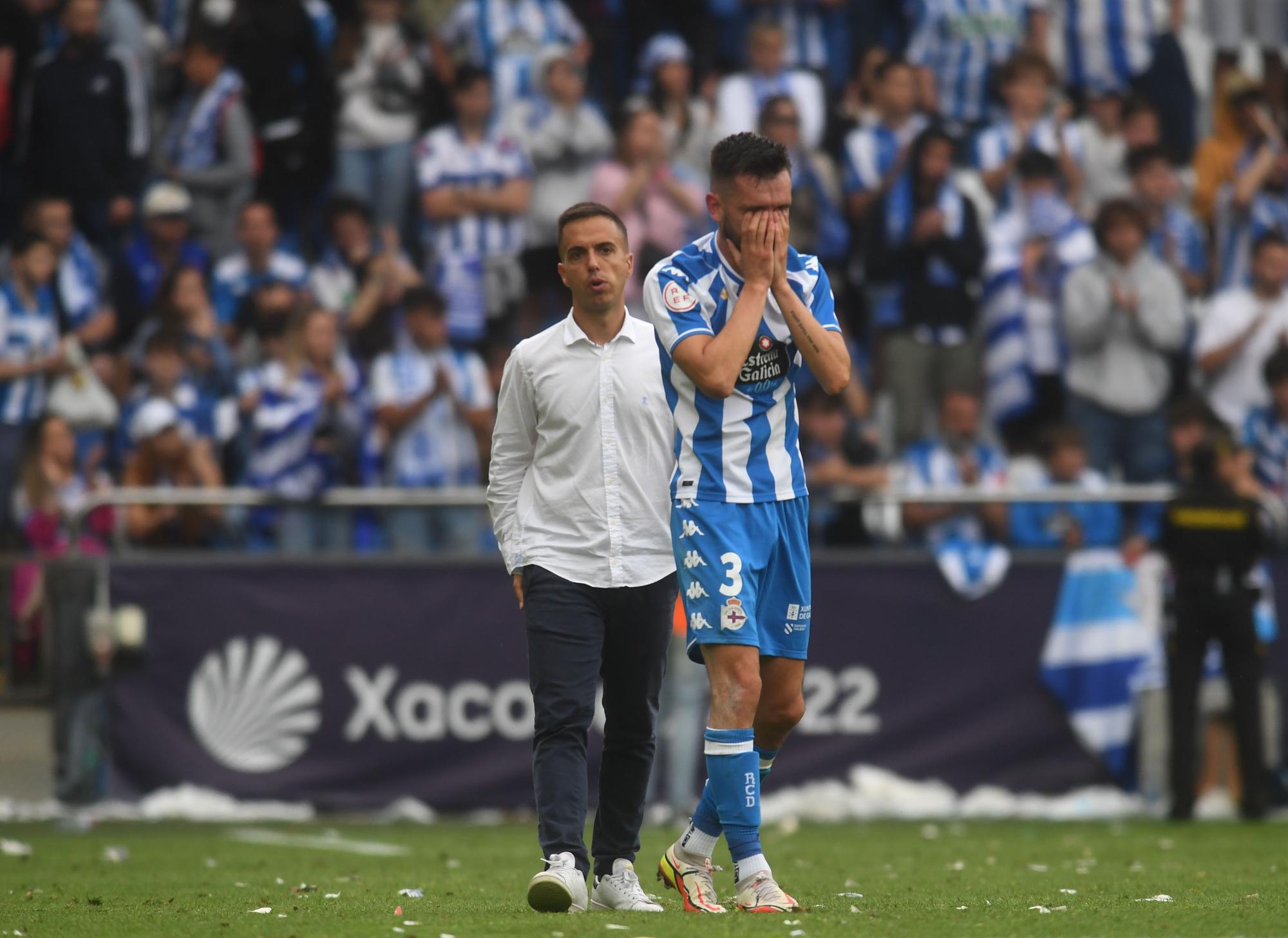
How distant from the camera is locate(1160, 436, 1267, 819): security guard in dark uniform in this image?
487 inches

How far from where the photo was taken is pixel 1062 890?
7.57 metres

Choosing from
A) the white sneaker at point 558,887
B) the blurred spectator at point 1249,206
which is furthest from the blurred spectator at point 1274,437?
the white sneaker at point 558,887

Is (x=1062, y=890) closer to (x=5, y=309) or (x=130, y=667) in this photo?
(x=130, y=667)

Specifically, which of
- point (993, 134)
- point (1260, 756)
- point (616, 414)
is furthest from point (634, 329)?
point (993, 134)

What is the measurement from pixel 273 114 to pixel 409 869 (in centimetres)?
806

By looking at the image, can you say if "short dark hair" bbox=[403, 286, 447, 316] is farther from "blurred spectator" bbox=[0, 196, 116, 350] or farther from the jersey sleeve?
the jersey sleeve

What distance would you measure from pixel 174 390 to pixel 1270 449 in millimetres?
8005

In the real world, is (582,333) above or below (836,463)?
above

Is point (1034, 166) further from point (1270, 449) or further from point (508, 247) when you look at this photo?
point (508, 247)

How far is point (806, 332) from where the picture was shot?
6336 mm

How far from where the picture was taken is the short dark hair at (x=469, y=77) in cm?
1488

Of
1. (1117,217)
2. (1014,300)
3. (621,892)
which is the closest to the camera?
(621,892)

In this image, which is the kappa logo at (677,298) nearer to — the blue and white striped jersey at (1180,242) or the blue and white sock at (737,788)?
the blue and white sock at (737,788)

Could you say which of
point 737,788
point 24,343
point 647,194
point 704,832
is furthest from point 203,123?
point 737,788
